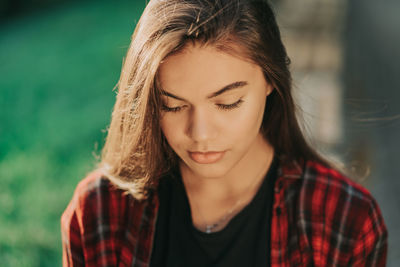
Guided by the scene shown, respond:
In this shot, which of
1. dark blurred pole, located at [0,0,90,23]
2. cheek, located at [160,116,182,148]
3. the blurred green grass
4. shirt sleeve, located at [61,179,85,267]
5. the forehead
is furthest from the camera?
dark blurred pole, located at [0,0,90,23]

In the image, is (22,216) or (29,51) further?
(29,51)

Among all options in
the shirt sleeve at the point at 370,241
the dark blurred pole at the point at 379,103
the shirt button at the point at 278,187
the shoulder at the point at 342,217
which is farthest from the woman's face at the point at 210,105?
the dark blurred pole at the point at 379,103

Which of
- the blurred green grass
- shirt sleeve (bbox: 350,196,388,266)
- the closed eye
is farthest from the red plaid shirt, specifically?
the blurred green grass

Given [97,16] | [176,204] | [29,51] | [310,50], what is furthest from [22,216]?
[97,16]

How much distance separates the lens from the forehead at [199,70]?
1.51m

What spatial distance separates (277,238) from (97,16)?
8659 mm

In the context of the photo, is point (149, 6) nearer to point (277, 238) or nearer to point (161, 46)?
point (161, 46)

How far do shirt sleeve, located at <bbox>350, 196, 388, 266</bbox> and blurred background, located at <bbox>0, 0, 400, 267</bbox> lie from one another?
441mm

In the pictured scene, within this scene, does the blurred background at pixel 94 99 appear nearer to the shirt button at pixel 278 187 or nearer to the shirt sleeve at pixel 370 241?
the shirt button at pixel 278 187

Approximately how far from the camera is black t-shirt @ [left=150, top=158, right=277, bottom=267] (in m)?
1.81

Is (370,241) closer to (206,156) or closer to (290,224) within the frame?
(290,224)

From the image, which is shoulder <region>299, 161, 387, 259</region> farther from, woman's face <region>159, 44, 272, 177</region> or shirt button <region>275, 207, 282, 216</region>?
woman's face <region>159, 44, 272, 177</region>

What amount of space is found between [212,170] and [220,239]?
12.3 inches

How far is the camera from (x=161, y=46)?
4.97 feet
